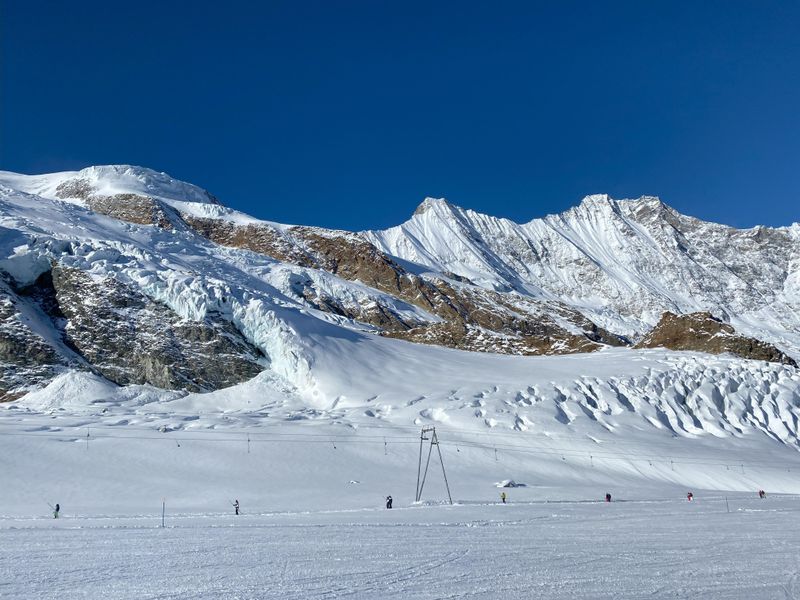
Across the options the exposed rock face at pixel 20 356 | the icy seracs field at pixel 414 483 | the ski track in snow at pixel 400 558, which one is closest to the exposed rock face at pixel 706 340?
the icy seracs field at pixel 414 483

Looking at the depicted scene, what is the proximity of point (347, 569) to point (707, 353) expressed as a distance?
238 feet

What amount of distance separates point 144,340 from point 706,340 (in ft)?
207

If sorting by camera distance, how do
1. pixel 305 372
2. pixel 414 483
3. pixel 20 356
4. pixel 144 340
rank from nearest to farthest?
1. pixel 414 483
2. pixel 20 356
3. pixel 305 372
4. pixel 144 340

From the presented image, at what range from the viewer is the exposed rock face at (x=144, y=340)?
225ft

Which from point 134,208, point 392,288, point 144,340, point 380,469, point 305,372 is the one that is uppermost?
point 134,208

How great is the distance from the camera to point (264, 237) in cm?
18112

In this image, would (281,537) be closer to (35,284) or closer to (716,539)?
(716,539)

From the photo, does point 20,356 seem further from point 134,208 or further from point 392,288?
point 134,208

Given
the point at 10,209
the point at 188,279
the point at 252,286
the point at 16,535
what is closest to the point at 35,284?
the point at 188,279

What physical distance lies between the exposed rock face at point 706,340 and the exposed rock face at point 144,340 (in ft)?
165

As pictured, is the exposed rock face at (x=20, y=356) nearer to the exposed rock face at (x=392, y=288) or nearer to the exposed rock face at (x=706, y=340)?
the exposed rock face at (x=706, y=340)

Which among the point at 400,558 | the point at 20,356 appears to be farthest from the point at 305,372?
the point at 400,558

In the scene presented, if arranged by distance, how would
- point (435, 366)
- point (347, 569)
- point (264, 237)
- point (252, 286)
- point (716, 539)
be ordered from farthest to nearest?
1. point (264, 237)
2. point (252, 286)
3. point (435, 366)
4. point (716, 539)
5. point (347, 569)

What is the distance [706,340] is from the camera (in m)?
83.1
